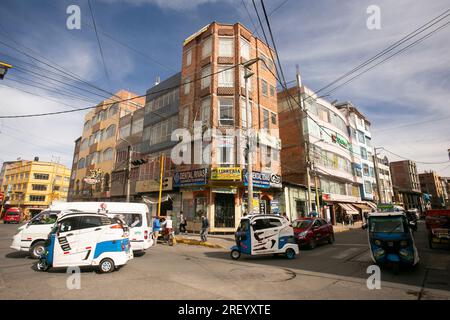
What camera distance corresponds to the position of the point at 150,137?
29656mm

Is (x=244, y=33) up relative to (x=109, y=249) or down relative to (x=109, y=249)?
up

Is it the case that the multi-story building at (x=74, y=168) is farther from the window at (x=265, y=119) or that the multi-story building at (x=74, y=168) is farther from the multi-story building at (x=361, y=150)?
the multi-story building at (x=361, y=150)

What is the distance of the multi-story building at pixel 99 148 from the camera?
3666 cm

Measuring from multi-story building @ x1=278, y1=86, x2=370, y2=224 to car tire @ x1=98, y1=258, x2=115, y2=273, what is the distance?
23430mm

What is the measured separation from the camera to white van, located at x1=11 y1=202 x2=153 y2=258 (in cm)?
1052

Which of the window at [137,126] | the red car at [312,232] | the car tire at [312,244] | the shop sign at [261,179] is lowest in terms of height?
the car tire at [312,244]

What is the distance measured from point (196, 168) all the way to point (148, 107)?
534 inches

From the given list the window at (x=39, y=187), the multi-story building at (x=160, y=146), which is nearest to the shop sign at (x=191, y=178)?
the multi-story building at (x=160, y=146)

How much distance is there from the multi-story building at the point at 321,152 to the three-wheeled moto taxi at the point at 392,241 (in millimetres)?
19360

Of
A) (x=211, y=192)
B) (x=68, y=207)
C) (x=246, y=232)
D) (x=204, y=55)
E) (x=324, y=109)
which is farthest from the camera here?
(x=324, y=109)

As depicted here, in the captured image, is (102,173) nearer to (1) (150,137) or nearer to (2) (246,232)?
(1) (150,137)

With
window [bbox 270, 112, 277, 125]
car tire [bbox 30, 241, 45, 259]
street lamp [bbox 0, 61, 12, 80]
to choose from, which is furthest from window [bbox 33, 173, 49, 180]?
street lamp [bbox 0, 61, 12, 80]

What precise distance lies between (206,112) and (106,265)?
17943mm

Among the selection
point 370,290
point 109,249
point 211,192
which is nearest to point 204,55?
point 211,192
